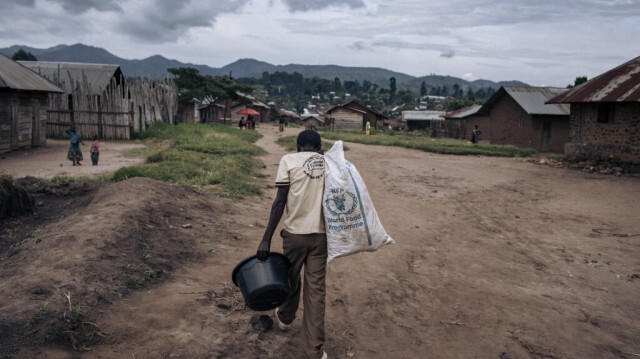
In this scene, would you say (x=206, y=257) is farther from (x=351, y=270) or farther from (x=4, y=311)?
(x=4, y=311)

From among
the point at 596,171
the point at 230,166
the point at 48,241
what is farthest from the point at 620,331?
the point at 596,171

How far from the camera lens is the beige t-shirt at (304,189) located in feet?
11.6

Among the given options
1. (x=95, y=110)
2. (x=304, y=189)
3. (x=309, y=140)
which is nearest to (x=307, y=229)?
(x=304, y=189)

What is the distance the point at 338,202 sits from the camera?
354 cm

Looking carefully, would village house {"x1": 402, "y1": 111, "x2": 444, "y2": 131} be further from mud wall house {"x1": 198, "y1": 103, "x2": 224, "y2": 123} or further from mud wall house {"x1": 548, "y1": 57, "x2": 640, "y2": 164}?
mud wall house {"x1": 548, "y1": 57, "x2": 640, "y2": 164}

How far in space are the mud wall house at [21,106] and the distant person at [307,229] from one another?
13.6m

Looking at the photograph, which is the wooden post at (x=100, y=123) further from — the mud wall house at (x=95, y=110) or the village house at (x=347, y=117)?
the village house at (x=347, y=117)

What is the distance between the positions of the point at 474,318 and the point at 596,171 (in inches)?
578

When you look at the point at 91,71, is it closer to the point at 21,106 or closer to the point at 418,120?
the point at 21,106

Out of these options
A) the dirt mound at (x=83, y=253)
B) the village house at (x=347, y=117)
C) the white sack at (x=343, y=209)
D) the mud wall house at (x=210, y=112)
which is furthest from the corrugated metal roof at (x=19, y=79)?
the village house at (x=347, y=117)

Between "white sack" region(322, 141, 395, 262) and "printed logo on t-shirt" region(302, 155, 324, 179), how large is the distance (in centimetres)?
5

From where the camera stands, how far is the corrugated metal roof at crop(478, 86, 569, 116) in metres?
25.1

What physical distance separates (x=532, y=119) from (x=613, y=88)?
27.8 ft

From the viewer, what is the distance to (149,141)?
65.5ft
